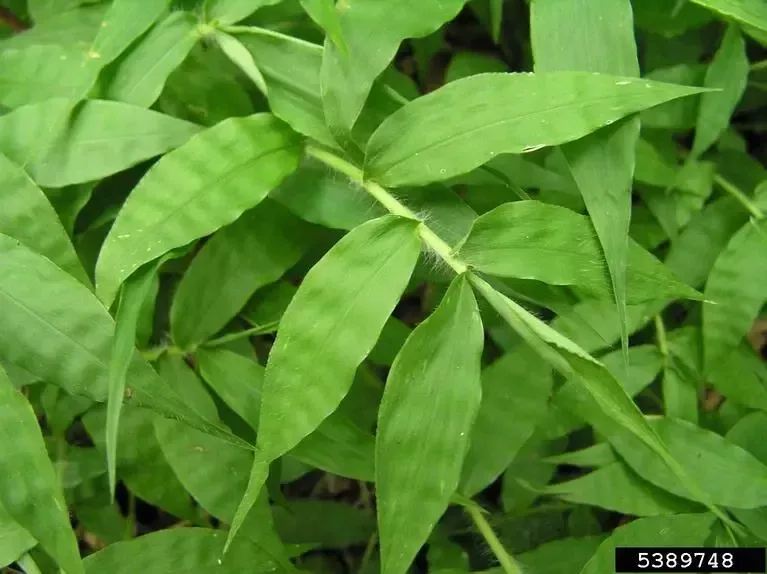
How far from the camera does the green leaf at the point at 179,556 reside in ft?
1.74

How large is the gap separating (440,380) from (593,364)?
10 cm

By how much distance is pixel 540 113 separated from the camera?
1.49 ft

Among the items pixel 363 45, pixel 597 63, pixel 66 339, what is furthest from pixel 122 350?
pixel 597 63

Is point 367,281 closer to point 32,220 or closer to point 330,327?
point 330,327

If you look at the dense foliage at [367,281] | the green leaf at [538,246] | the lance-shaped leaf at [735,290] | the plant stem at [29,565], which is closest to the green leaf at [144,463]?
the dense foliage at [367,281]

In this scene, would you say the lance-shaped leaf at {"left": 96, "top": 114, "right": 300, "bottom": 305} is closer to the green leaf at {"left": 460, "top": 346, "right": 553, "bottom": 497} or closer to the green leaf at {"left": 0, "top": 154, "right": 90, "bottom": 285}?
the green leaf at {"left": 0, "top": 154, "right": 90, "bottom": 285}

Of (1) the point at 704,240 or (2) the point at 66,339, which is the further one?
(1) the point at 704,240

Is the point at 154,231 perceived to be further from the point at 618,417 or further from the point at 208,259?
the point at 618,417

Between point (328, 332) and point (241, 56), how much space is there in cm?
24

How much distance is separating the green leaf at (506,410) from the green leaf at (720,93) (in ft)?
0.86

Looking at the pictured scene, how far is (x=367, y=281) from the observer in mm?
459

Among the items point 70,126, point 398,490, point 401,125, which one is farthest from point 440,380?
point 70,126

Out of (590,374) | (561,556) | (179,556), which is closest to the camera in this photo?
(590,374)

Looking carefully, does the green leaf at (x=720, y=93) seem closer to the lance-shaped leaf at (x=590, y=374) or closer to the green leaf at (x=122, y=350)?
the lance-shaped leaf at (x=590, y=374)
